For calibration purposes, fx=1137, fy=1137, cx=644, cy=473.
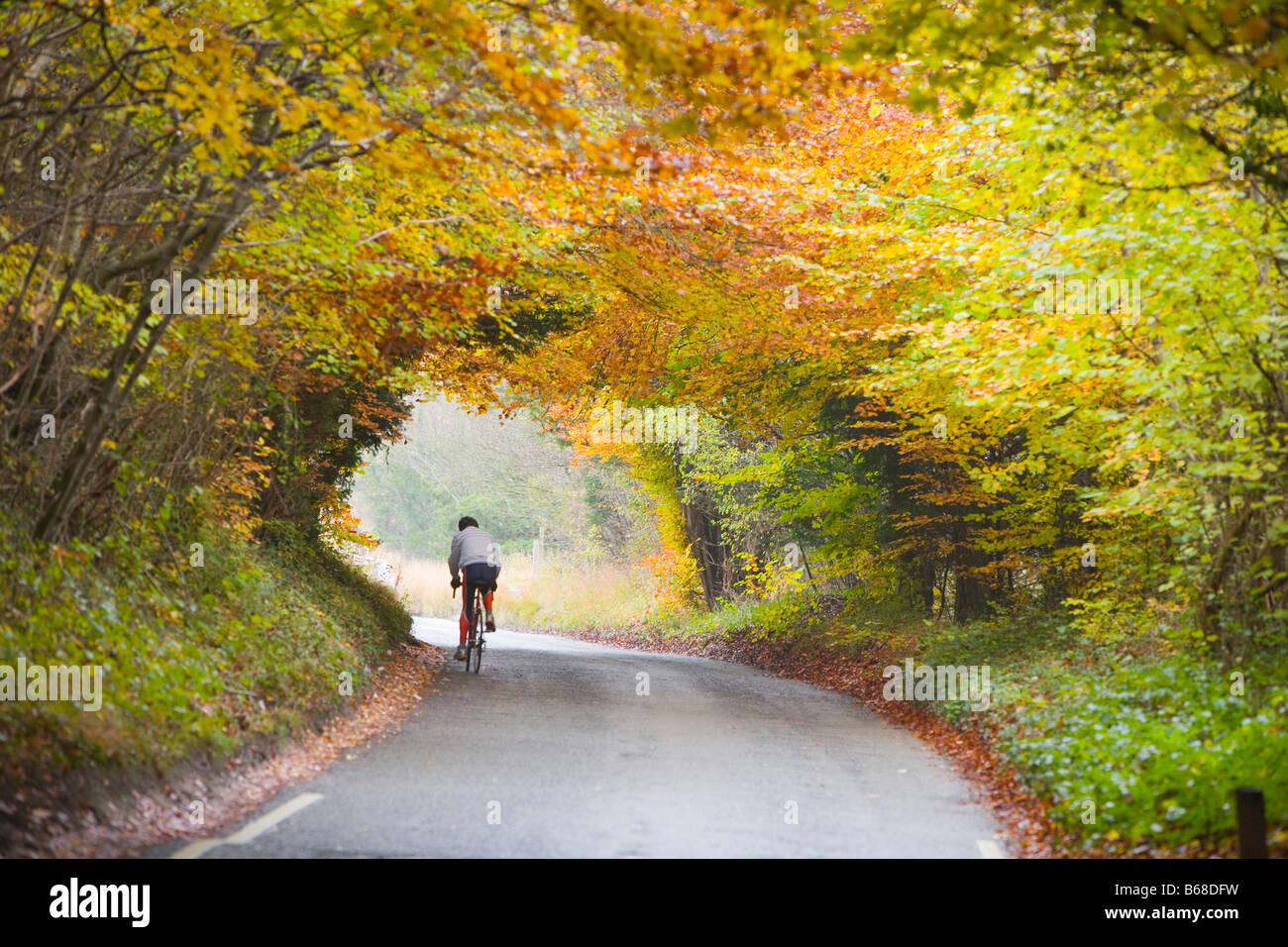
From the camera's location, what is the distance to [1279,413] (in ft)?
30.7

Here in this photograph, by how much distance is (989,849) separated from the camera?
720 centimetres

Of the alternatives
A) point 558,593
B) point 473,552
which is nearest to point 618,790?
point 473,552

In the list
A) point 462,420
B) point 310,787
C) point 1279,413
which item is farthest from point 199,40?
point 462,420

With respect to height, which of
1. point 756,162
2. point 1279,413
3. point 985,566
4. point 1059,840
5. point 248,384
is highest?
point 756,162

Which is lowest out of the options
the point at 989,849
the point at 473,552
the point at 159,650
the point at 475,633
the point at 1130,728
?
the point at 989,849

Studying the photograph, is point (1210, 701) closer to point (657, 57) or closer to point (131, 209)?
point (657, 57)

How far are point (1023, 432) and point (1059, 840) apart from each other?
11.0m

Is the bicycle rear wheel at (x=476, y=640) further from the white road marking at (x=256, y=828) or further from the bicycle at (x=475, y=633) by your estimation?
the white road marking at (x=256, y=828)

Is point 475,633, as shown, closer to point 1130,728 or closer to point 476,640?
point 476,640

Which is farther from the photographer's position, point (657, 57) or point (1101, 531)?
point (1101, 531)

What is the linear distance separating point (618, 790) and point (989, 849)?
265cm

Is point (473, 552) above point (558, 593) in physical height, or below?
above

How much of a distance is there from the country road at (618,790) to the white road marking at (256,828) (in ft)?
0.06

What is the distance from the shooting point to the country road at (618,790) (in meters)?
6.74
